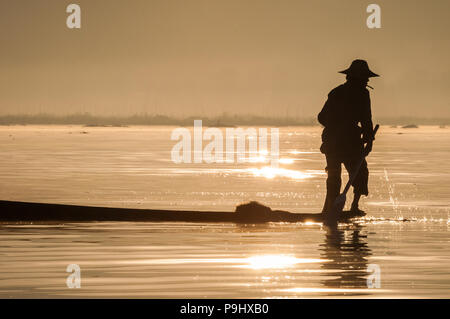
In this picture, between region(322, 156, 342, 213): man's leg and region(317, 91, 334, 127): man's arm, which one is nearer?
region(317, 91, 334, 127): man's arm

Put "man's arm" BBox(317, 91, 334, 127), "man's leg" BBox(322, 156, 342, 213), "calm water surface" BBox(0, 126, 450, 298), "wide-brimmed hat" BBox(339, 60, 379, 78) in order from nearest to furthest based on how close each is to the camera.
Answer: "calm water surface" BBox(0, 126, 450, 298) → "wide-brimmed hat" BBox(339, 60, 379, 78) → "man's arm" BBox(317, 91, 334, 127) → "man's leg" BBox(322, 156, 342, 213)

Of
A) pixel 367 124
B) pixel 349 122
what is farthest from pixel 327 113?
pixel 367 124

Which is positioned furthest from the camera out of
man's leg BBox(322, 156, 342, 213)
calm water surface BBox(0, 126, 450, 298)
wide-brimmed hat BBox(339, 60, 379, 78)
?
man's leg BBox(322, 156, 342, 213)

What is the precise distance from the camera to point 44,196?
2636 cm

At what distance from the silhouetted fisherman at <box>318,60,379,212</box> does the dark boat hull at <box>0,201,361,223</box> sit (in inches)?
35.1

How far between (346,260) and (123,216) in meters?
5.99

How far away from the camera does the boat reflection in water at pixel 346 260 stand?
35.8 ft

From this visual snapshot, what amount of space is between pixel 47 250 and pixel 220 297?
4.45 m

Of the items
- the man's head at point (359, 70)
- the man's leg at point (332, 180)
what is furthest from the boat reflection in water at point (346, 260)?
the man's head at point (359, 70)

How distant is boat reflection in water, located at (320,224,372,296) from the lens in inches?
430

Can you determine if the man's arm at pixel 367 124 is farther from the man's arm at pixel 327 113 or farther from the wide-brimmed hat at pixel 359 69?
the man's arm at pixel 327 113

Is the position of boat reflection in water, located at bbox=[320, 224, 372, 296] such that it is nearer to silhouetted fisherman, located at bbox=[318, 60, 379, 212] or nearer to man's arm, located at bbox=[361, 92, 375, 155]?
silhouetted fisherman, located at bbox=[318, 60, 379, 212]

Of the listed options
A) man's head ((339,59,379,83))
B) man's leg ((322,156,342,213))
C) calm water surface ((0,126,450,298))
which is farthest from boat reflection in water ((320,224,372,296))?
man's head ((339,59,379,83))
